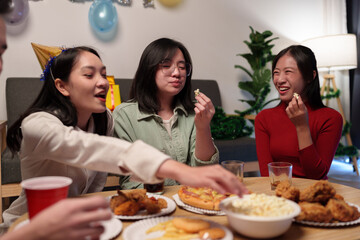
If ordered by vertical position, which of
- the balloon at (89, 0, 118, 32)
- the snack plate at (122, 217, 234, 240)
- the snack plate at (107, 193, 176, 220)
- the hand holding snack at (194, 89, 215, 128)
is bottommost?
the snack plate at (107, 193, 176, 220)

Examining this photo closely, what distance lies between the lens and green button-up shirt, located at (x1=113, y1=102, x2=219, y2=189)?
1.71 m

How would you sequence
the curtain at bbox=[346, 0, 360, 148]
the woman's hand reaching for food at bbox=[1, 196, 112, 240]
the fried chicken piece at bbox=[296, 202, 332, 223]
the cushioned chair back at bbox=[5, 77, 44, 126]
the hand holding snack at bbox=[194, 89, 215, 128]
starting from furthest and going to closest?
the curtain at bbox=[346, 0, 360, 148], the cushioned chair back at bbox=[5, 77, 44, 126], the hand holding snack at bbox=[194, 89, 215, 128], the fried chicken piece at bbox=[296, 202, 332, 223], the woman's hand reaching for food at bbox=[1, 196, 112, 240]

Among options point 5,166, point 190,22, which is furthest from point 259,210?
point 190,22

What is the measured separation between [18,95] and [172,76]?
6.42ft

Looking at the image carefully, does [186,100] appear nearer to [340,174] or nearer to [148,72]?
[148,72]

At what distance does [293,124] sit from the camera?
182 cm

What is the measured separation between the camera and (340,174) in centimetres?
408

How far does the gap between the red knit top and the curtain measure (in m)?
3.47

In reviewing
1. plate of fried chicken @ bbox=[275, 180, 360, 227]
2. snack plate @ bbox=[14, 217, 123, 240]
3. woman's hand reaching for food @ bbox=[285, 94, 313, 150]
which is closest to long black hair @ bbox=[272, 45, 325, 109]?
woman's hand reaching for food @ bbox=[285, 94, 313, 150]

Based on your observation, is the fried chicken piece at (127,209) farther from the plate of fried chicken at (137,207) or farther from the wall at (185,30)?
the wall at (185,30)

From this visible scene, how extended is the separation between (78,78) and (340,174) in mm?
3847

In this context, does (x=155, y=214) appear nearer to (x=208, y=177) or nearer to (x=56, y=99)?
(x=208, y=177)

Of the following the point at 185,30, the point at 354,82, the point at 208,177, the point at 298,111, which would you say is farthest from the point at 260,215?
the point at 354,82

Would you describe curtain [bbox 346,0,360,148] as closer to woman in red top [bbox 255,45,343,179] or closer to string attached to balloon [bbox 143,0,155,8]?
string attached to balloon [bbox 143,0,155,8]
